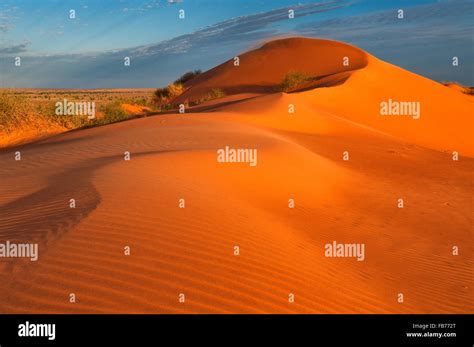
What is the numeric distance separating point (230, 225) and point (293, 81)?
32.7 m

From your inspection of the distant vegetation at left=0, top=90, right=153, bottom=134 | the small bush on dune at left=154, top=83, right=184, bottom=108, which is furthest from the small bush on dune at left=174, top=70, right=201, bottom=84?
the distant vegetation at left=0, top=90, right=153, bottom=134

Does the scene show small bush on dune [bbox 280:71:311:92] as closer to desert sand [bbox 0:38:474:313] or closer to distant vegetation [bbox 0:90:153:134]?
distant vegetation [bbox 0:90:153:134]

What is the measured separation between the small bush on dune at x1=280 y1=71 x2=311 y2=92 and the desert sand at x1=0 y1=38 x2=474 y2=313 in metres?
21.8

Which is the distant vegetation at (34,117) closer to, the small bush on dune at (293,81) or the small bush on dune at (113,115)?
the small bush on dune at (113,115)

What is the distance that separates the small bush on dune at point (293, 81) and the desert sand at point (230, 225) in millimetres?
21836

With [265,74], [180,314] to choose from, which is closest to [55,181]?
[180,314]

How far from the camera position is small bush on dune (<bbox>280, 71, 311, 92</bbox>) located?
3737cm

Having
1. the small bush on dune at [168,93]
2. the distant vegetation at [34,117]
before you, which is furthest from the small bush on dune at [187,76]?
the distant vegetation at [34,117]

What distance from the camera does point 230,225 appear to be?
20.0 feet

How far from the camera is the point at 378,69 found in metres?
37.3

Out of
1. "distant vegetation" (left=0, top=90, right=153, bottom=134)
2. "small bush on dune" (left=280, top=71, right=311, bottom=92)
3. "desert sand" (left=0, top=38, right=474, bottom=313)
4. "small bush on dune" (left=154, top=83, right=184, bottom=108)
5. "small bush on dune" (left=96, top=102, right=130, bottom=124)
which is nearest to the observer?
"desert sand" (left=0, top=38, right=474, bottom=313)

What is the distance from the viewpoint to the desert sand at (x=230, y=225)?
14.8 feet
